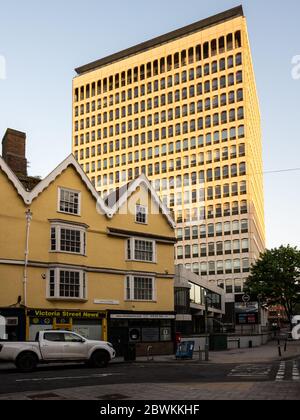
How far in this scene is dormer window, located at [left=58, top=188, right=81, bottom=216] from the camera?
120 ft

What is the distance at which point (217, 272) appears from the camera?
10938 cm

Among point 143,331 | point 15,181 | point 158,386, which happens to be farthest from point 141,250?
point 158,386

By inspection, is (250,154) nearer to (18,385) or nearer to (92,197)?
(92,197)

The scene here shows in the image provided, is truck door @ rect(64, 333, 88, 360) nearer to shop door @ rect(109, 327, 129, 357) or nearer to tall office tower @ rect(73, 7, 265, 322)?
shop door @ rect(109, 327, 129, 357)

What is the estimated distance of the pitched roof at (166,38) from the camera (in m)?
112

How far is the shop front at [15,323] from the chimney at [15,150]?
433 inches

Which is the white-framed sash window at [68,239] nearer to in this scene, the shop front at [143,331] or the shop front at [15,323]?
the shop front at [15,323]

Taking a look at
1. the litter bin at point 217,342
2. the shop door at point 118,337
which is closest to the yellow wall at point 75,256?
the shop door at point 118,337

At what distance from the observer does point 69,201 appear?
122ft

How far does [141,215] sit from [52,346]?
17293 millimetres

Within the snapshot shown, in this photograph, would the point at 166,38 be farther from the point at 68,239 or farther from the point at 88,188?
the point at 68,239

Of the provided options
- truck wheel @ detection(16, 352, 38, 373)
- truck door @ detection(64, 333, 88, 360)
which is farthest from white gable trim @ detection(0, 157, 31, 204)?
truck wheel @ detection(16, 352, 38, 373)

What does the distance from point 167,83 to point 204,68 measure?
9.04m
